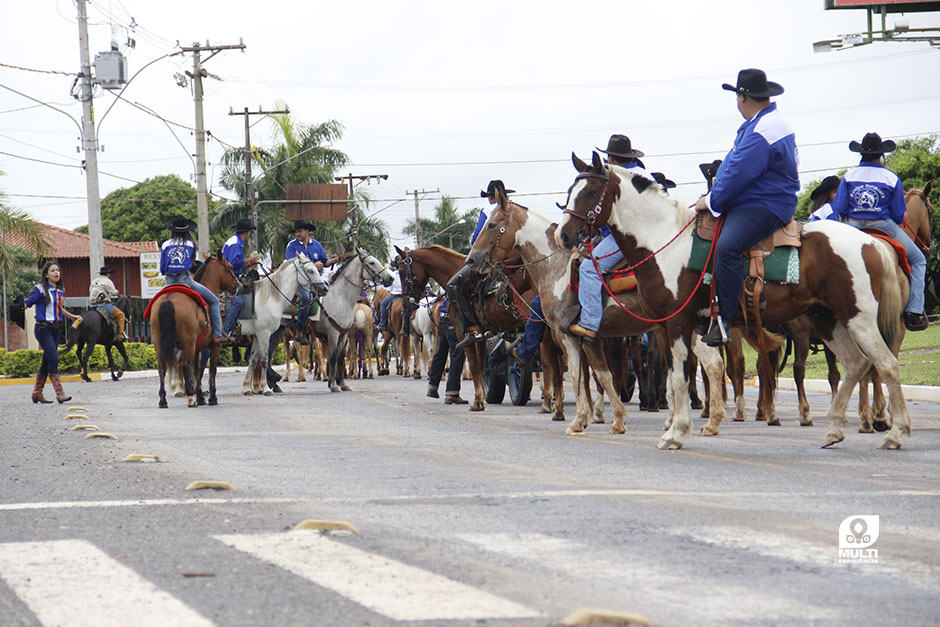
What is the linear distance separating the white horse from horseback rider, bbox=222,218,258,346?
5.85 feet

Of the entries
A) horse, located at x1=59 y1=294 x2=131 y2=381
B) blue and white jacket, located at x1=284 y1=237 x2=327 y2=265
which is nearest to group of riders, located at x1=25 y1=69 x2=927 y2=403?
blue and white jacket, located at x1=284 y1=237 x2=327 y2=265

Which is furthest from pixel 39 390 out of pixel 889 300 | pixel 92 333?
pixel 889 300

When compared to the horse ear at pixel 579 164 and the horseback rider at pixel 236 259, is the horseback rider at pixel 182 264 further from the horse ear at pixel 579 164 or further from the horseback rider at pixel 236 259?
the horse ear at pixel 579 164

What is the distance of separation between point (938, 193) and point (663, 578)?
57.7 m

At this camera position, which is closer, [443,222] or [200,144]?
[200,144]

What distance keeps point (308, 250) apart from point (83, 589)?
18511 millimetres

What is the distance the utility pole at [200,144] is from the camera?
40594 millimetres

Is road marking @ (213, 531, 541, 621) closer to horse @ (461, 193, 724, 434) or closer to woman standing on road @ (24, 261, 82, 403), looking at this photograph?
horse @ (461, 193, 724, 434)

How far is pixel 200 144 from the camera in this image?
140ft

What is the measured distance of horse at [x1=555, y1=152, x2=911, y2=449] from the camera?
975 cm

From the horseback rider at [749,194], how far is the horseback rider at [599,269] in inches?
95.4

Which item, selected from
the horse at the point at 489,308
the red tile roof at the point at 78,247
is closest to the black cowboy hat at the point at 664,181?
the horse at the point at 489,308

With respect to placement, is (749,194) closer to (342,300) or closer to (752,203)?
(752,203)

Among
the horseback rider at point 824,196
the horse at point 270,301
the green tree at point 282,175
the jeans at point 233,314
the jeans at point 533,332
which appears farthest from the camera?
the green tree at point 282,175
